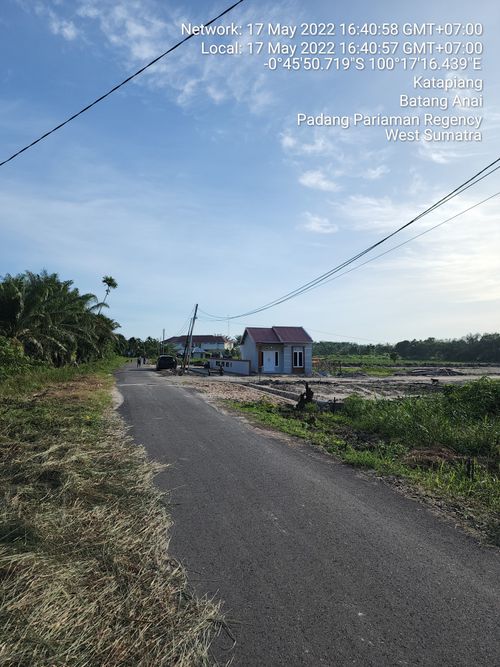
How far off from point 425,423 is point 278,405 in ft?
23.0

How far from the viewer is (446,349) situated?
8794cm

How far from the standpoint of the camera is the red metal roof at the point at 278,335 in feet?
131

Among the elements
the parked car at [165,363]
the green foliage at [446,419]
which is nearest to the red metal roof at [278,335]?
the parked car at [165,363]

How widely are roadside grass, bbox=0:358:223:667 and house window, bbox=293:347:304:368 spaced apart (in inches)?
1362

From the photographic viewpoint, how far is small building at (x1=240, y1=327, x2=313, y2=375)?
131 feet

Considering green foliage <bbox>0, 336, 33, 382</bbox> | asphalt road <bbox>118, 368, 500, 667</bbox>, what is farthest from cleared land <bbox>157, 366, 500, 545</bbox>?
green foliage <bbox>0, 336, 33, 382</bbox>

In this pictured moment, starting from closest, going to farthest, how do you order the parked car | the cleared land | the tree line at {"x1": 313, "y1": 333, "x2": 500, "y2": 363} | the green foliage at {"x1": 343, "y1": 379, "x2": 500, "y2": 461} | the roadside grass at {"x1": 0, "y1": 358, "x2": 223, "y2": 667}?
the roadside grass at {"x1": 0, "y1": 358, "x2": 223, "y2": 667}, the cleared land, the green foliage at {"x1": 343, "y1": 379, "x2": 500, "y2": 461}, the parked car, the tree line at {"x1": 313, "y1": 333, "x2": 500, "y2": 363}

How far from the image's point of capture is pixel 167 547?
3957mm

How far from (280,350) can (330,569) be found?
36.7 metres

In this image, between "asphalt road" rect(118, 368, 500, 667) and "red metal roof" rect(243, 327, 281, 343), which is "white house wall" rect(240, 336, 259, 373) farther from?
"asphalt road" rect(118, 368, 500, 667)

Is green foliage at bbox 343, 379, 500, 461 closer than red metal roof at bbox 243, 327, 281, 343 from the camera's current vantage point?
Yes

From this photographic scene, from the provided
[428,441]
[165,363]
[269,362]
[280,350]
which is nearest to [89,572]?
[428,441]

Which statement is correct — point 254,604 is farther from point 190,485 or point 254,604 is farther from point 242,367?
point 242,367

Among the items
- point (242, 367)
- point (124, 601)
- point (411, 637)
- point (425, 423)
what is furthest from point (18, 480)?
point (242, 367)
